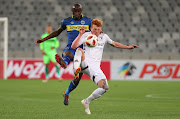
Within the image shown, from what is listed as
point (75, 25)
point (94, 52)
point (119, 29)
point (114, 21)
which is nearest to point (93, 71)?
point (94, 52)

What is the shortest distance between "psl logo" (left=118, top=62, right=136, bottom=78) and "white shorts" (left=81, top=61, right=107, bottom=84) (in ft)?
36.2

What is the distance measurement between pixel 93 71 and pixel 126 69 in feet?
37.4

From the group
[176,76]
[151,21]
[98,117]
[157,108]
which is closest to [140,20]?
[151,21]

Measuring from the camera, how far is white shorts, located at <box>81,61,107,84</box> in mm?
6109

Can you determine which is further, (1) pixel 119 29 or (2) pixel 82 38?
(1) pixel 119 29

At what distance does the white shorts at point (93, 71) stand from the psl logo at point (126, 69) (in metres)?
11.0

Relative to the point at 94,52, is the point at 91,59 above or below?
below

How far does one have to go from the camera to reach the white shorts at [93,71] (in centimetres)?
611

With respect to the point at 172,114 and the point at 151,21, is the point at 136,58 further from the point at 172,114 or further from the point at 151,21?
the point at 172,114

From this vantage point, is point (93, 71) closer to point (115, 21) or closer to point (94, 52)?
point (94, 52)

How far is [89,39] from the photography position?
623 centimetres

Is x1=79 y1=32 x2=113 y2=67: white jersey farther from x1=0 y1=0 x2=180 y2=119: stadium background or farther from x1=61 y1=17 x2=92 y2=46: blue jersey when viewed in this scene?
x1=0 y1=0 x2=180 y2=119: stadium background

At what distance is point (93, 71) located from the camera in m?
6.21

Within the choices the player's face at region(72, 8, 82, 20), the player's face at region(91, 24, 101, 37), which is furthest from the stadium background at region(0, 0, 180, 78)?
the player's face at region(91, 24, 101, 37)
